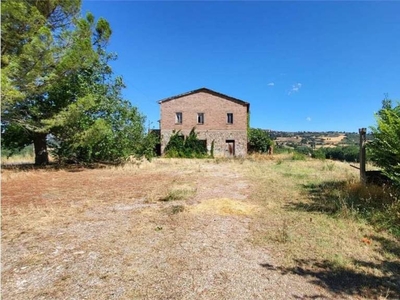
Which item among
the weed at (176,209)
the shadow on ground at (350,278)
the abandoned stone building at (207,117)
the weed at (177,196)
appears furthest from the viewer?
the abandoned stone building at (207,117)

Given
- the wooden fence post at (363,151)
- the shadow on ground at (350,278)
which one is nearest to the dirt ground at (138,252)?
the shadow on ground at (350,278)

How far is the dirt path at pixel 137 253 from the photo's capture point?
2.81 m

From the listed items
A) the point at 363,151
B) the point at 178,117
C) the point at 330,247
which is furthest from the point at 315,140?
the point at 330,247

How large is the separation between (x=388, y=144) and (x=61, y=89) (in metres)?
13.4

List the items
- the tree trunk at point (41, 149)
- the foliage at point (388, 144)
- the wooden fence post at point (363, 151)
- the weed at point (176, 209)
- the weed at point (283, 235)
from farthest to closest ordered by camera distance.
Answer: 1. the tree trunk at point (41, 149)
2. the wooden fence post at point (363, 151)
3. the foliage at point (388, 144)
4. the weed at point (176, 209)
5. the weed at point (283, 235)

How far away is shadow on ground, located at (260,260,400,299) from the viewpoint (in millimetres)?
2791

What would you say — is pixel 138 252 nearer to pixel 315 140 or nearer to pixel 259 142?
pixel 259 142

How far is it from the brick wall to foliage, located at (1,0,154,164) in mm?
8670

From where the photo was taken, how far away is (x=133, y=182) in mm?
10016

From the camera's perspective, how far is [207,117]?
26.4 meters

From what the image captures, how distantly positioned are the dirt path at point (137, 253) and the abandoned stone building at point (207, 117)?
19755 mm

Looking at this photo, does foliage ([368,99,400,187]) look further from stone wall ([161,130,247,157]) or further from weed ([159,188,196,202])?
stone wall ([161,130,247,157])

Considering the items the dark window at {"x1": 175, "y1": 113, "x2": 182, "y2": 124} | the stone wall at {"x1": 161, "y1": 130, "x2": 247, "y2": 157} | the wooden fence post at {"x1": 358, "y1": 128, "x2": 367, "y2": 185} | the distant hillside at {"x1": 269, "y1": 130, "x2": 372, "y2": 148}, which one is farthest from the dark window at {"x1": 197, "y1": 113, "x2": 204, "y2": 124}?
the wooden fence post at {"x1": 358, "y1": 128, "x2": 367, "y2": 185}

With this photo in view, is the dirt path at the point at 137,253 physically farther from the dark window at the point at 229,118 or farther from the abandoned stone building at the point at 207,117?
the dark window at the point at 229,118
